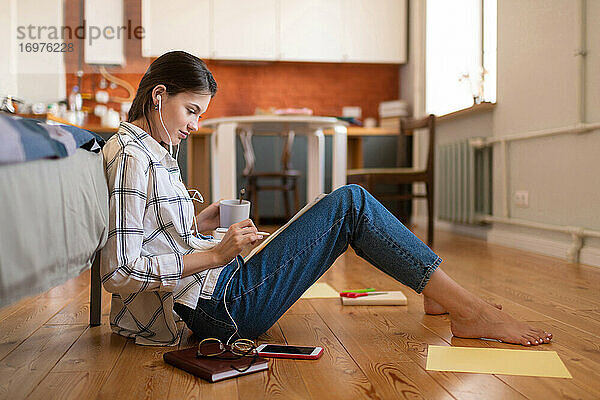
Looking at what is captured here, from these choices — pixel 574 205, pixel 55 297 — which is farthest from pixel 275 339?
pixel 574 205

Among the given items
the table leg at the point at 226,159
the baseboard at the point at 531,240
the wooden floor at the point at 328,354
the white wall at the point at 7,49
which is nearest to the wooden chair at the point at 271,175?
the baseboard at the point at 531,240

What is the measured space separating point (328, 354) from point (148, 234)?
0.52m

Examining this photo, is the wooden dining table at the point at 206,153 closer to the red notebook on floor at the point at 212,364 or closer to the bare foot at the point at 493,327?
the bare foot at the point at 493,327

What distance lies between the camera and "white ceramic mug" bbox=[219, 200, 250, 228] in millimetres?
1496

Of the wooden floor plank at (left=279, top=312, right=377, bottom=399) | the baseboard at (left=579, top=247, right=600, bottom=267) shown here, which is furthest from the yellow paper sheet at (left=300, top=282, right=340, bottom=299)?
the baseboard at (left=579, top=247, right=600, bottom=267)

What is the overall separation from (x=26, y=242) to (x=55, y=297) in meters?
1.56

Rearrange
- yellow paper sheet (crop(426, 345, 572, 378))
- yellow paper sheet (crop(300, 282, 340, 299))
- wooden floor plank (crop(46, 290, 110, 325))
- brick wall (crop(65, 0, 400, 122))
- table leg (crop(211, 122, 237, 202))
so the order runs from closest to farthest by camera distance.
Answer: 1. yellow paper sheet (crop(426, 345, 572, 378))
2. wooden floor plank (crop(46, 290, 110, 325))
3. yellow paper sheet (crop(300, 282, 340, 299))
4. table leg (crop(211, 122, 237, 202))
5. brick wall (crop(65, 0, 400, 122))

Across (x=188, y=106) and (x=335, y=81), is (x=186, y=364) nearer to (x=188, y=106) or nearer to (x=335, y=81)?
(x=188, y=106)

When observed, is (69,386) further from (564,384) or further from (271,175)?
(271,175)

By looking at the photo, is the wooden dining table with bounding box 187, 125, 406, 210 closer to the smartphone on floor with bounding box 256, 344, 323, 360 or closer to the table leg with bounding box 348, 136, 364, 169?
the table leg with bounding box 348, 136, 364, 169

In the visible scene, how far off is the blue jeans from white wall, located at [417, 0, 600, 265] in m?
1.85

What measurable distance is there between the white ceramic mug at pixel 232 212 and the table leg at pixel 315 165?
229cm

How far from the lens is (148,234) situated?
1353 millimetres

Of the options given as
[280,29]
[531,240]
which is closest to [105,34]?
[280,29]
